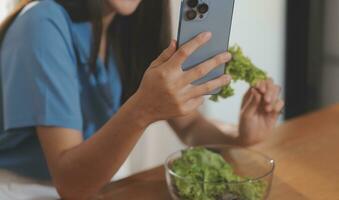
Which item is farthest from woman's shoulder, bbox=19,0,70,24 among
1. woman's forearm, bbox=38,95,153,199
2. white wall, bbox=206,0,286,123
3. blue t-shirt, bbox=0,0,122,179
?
white wall, bbox=206,0,286,123

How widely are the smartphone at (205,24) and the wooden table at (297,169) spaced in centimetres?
22

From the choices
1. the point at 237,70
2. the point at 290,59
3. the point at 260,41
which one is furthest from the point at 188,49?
the point at 290,59

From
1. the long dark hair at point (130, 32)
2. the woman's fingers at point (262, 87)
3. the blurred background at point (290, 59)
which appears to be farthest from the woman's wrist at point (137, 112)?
the blurred background at point (290, 59)

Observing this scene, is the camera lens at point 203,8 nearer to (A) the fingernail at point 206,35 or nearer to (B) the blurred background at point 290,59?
(A) the fingernail at point 206,35

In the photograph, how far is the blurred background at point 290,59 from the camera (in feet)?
3.51

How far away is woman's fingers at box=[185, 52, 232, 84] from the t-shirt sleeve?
0.23 metres

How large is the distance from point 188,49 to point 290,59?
2.69ft

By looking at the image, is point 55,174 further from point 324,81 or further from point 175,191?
point 324,81

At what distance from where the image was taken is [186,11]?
571mm

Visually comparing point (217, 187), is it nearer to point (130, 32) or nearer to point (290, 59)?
point (130, 32)

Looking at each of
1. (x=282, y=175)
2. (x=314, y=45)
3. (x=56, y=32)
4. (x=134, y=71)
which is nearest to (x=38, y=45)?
(x=56, y=32)

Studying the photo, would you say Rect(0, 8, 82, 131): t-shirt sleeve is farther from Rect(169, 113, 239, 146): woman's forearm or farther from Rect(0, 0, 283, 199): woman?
Rect(169, 113, 239, 146): woman's forearm

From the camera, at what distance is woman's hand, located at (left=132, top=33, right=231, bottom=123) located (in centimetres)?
58

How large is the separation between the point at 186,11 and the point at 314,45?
87 centimetres
